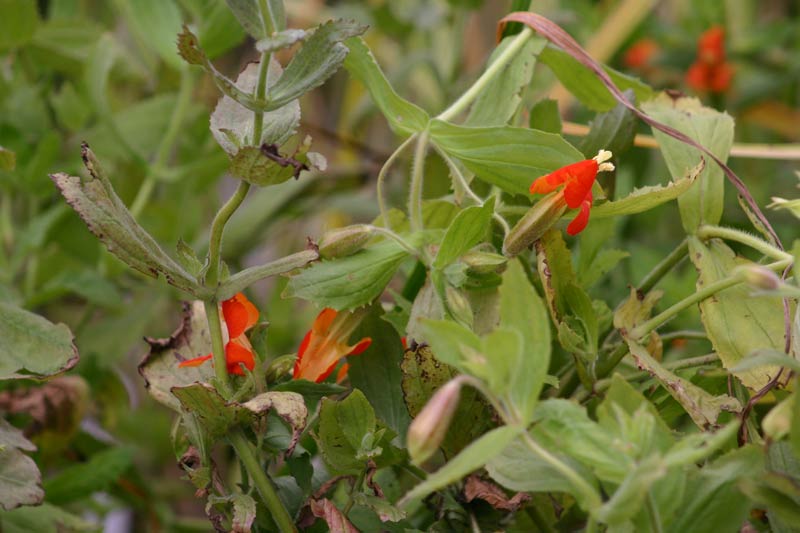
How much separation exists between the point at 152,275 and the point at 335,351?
7cm

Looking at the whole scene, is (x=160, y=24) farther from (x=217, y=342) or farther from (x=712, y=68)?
(x=712, y=68)

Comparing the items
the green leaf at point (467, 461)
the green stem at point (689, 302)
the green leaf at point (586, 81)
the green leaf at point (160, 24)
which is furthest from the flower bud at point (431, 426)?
the green leaf at point (160, 24)

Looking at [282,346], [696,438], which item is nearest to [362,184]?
[282,346]

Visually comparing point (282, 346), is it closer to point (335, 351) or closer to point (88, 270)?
point (88, 270)

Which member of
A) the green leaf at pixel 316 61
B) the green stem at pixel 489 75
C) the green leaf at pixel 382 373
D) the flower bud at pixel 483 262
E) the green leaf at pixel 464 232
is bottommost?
the green leaf at pixel 382 373

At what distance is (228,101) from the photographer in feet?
0.98

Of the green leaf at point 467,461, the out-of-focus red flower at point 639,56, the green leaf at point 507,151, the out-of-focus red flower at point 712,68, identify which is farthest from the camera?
the out-of-focus red flower at point 639,56

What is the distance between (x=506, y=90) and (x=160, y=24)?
263 millimetres

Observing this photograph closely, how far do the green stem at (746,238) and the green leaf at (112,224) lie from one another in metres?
0.18

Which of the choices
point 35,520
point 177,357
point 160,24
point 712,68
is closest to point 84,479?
point 35,520

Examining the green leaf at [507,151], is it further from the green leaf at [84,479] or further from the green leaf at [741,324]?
the green leaf at [84,479]

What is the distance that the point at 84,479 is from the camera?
1.44 feet

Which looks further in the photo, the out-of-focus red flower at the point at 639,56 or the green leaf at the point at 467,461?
the out-of-focus red flower at the point at 639,56

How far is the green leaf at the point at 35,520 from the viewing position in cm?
39
